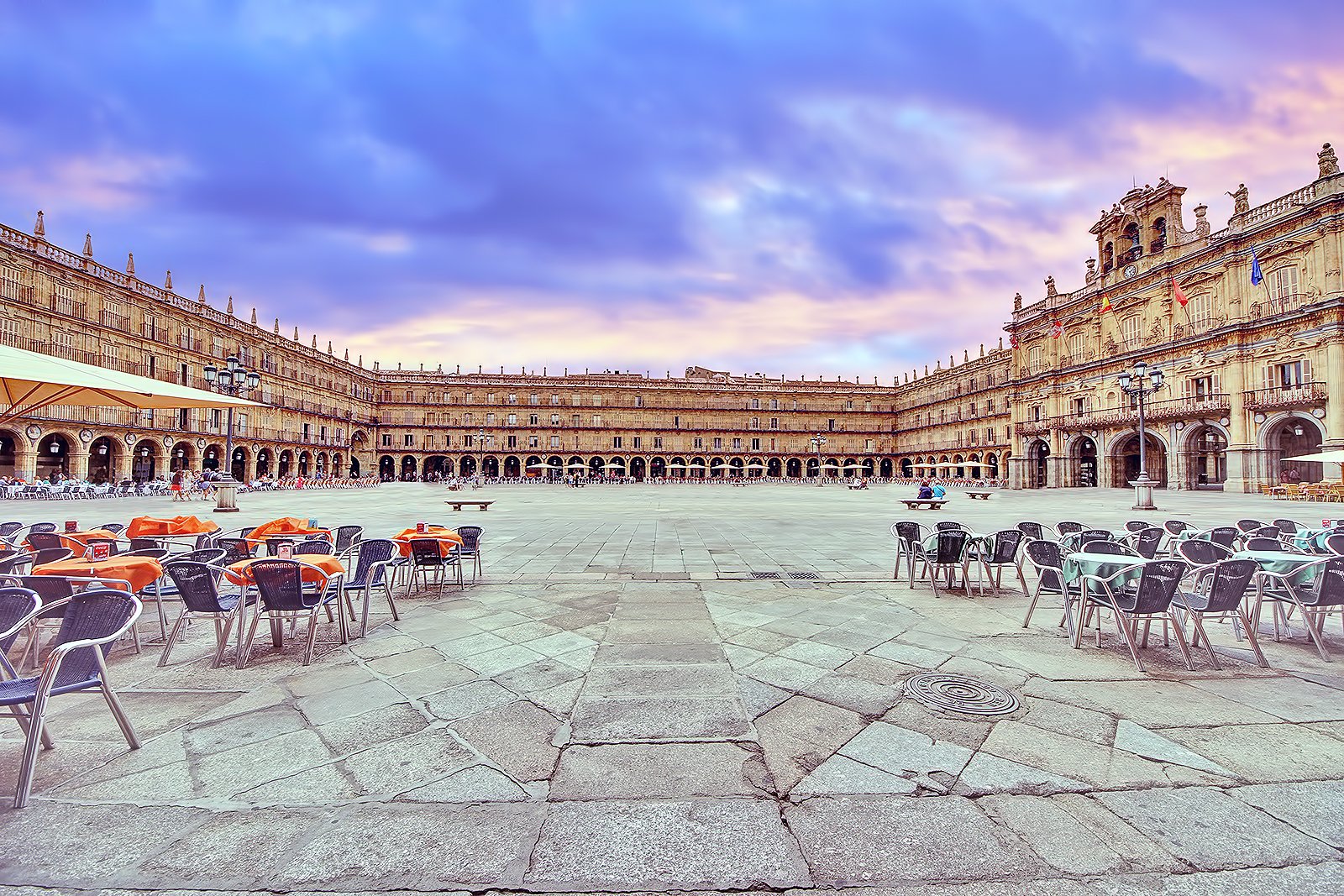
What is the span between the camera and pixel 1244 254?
25453 mm

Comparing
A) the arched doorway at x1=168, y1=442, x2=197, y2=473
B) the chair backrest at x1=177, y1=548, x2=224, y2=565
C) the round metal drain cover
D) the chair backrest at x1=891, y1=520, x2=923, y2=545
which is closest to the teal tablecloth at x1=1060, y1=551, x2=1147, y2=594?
the round metal drain cover

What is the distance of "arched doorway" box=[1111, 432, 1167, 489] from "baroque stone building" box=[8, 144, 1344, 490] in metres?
0.11

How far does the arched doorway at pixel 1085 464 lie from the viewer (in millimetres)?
34188

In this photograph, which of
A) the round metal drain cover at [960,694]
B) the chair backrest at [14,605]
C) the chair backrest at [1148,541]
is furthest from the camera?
the chair backrest at [1148,541]

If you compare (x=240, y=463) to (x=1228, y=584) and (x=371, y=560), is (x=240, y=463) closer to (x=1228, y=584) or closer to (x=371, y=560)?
(x=371, y=560)

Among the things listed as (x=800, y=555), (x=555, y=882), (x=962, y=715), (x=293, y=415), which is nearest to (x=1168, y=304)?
(x=800, y=555)

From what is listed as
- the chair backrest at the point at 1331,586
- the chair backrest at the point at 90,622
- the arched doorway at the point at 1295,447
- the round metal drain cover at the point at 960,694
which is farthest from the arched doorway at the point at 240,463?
the arched doorway at the point at 1295,447

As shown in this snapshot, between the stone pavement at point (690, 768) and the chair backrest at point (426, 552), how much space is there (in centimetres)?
108

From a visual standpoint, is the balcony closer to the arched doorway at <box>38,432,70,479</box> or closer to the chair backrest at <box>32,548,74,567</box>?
the chair backrest at <box>32,548,74,567</box>

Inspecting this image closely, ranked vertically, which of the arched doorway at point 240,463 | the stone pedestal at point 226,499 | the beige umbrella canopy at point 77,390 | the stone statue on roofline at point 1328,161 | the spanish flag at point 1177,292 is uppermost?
the stone statue on roofline at point 1328,161

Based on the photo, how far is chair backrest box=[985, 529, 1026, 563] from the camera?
5.83 meters

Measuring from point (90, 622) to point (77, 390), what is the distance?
195 inches

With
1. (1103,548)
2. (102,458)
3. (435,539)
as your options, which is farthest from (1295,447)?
(102,458)

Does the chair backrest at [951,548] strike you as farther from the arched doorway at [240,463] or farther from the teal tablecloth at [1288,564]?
the arched doorway at [240,463]
